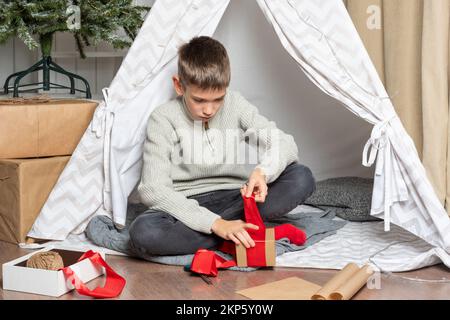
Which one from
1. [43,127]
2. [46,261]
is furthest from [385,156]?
[43,127]

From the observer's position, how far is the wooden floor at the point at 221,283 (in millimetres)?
1585

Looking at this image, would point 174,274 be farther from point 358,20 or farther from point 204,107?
point 358,20

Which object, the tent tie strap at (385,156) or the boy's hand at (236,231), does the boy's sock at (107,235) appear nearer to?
the boy's hand at (236,231)

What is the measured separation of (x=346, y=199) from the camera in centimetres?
234

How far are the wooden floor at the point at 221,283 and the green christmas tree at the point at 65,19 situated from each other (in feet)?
2.68

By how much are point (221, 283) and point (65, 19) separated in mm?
1136

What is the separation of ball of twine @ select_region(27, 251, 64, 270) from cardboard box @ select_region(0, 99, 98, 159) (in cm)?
49

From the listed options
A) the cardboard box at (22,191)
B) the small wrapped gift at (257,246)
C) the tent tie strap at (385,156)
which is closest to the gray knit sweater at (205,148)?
the small wrapped gift at (257,246)

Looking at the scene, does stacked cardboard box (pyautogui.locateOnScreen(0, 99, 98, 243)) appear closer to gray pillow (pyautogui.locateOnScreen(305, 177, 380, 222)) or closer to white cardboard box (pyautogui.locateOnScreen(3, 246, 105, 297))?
white cardboard box (pyautogui.locateOnScreen(3, 246, 105, 297))

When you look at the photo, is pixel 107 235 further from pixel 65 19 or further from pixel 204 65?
pixel 65 19

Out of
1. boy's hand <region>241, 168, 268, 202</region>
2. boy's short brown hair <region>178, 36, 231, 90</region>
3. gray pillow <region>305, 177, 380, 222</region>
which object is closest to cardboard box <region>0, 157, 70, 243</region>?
boy's short brown hair <region>178, 36, 231, 90</region>

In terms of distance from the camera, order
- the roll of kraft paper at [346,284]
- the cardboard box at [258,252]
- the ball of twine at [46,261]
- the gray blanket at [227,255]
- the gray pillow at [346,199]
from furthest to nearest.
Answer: the gray pillow at [346,199] → the gray blanket at [227,255] → the cardboard box at [258,252] → the ball of twine at [46,261] → the roll of kraft paper at [346,284]

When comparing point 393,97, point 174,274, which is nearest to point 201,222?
point 174,274

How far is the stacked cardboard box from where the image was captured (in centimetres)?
200
